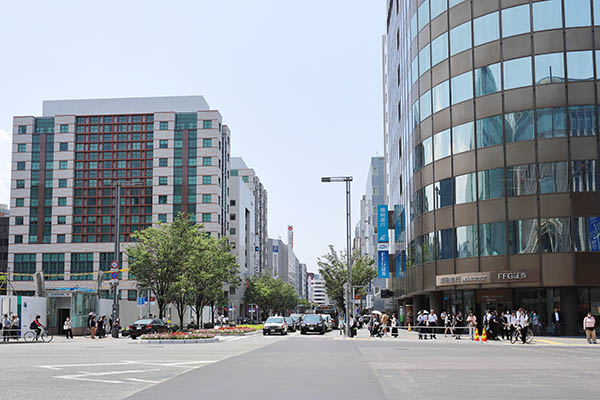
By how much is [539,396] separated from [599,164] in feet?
103

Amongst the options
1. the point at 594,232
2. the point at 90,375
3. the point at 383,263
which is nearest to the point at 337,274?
the point at 383,263

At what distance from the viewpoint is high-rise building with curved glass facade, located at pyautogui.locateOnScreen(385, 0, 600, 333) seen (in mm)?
40188

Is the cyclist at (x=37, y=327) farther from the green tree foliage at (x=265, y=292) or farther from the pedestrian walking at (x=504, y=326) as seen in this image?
the green tree foliage at (x=265, y=292)

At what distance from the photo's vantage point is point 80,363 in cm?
2050

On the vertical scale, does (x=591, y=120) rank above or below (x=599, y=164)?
above

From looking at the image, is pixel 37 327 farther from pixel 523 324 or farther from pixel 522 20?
pixel 522 20

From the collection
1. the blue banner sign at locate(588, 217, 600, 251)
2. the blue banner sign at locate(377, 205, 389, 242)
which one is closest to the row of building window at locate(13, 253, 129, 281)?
the blue banner sign at locate(377, 205, 389, 242)

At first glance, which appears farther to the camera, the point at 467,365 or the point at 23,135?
the point at 23,135

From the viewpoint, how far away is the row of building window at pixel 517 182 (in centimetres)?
4019

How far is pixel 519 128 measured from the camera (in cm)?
4194

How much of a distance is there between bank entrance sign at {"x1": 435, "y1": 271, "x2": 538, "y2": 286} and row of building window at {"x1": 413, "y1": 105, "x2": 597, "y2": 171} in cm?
814

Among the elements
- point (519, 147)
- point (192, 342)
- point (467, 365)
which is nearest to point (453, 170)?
point (519, 147)

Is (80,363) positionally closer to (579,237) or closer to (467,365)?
(467,365)

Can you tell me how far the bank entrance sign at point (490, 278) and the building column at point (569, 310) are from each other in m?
2.13
